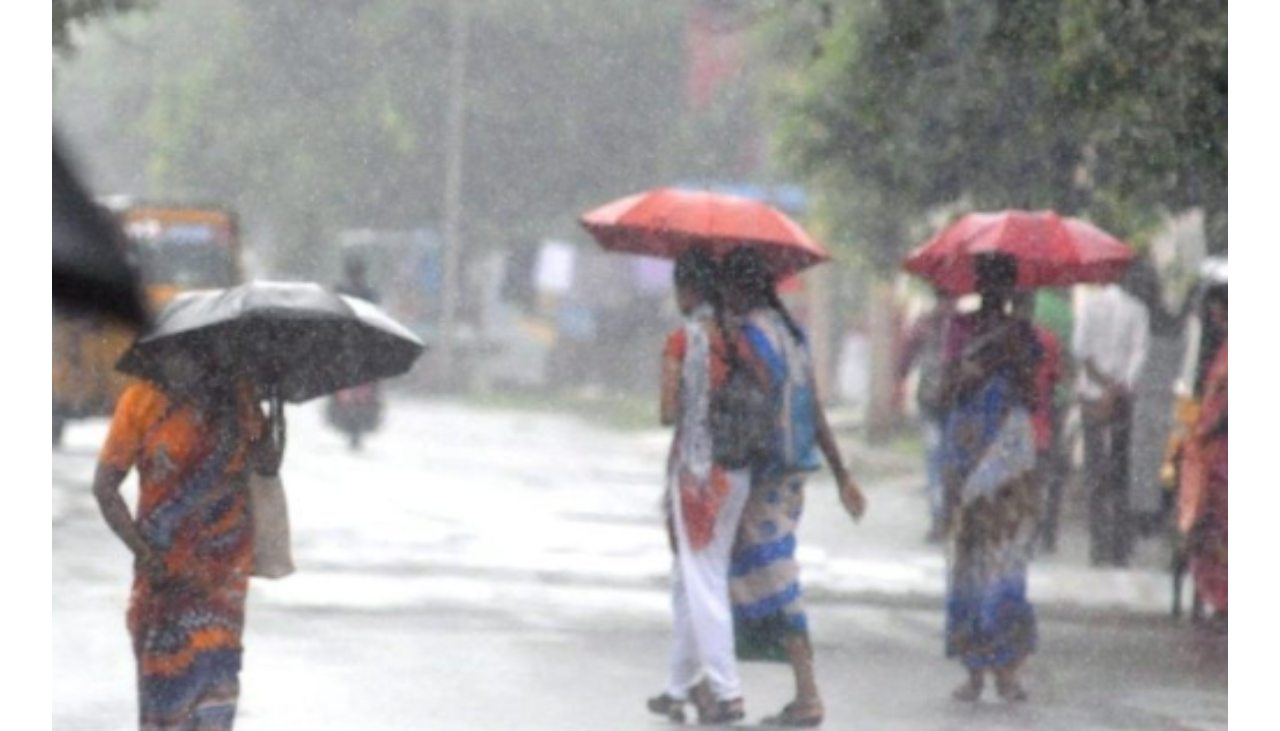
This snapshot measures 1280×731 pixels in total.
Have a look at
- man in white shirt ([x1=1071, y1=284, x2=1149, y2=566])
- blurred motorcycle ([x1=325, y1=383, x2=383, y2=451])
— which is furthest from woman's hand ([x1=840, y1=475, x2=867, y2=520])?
blurred motorcycle ([x1=325, y1=383, x2=383, y2=451])

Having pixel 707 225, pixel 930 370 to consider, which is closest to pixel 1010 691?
pixel 707 225

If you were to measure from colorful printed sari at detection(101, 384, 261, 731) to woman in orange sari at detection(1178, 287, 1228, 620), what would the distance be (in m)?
6.15

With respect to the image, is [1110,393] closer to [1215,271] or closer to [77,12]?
[1215,271]

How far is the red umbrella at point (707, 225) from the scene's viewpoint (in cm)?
1052

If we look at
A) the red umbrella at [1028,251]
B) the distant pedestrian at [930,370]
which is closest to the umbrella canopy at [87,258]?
the red umbrella at [1028,251]

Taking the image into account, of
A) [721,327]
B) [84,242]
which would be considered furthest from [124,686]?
[84,242]

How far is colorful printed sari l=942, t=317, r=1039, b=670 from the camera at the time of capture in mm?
11258

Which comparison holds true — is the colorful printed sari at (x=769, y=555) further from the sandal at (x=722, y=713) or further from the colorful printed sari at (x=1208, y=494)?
the colorful printed sari at (x=1208, y=494)

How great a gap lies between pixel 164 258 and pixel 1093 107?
688 inches

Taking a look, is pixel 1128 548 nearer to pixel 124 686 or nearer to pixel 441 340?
pixel 124 686

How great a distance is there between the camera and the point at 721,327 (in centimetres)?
1028

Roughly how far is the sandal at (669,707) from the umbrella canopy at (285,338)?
7.68ft

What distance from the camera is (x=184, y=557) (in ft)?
25.6
